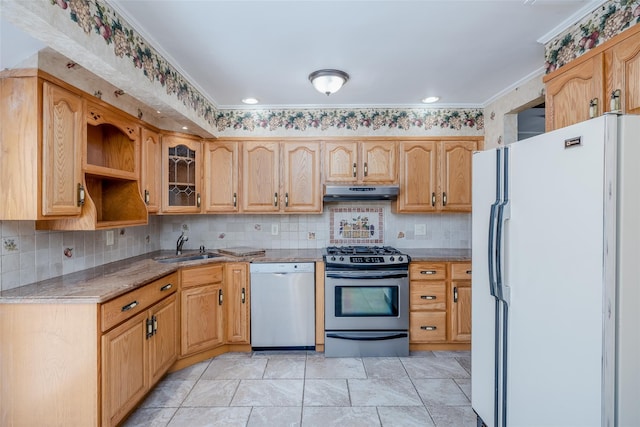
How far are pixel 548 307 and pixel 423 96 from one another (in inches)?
91.3

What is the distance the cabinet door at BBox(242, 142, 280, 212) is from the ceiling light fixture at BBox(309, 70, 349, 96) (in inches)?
38.5

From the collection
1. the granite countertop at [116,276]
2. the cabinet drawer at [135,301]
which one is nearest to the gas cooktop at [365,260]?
the granite countertop at [116,276]

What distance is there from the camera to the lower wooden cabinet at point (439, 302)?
2.96m

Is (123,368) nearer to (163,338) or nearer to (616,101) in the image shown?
(163,338)

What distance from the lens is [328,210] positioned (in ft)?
11.7

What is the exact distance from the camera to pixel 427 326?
2967mm

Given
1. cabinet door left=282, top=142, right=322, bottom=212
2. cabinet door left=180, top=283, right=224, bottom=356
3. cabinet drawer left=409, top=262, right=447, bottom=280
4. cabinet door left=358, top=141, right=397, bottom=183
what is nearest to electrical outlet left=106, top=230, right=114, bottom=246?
cabinet door left=180, top=283, right=224, bottom=356

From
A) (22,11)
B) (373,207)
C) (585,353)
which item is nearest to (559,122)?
(585,353)

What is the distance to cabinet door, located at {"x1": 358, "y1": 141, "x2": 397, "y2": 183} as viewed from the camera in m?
3.28

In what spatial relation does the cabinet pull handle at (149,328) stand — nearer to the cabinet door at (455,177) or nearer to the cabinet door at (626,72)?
the cabinet door at (455,177)

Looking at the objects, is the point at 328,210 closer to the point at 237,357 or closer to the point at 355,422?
the point at 237,357

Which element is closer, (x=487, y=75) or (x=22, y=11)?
(x=22, y=11)

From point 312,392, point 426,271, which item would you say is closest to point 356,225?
point 426,271

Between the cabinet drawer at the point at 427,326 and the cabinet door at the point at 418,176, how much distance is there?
105 cm
